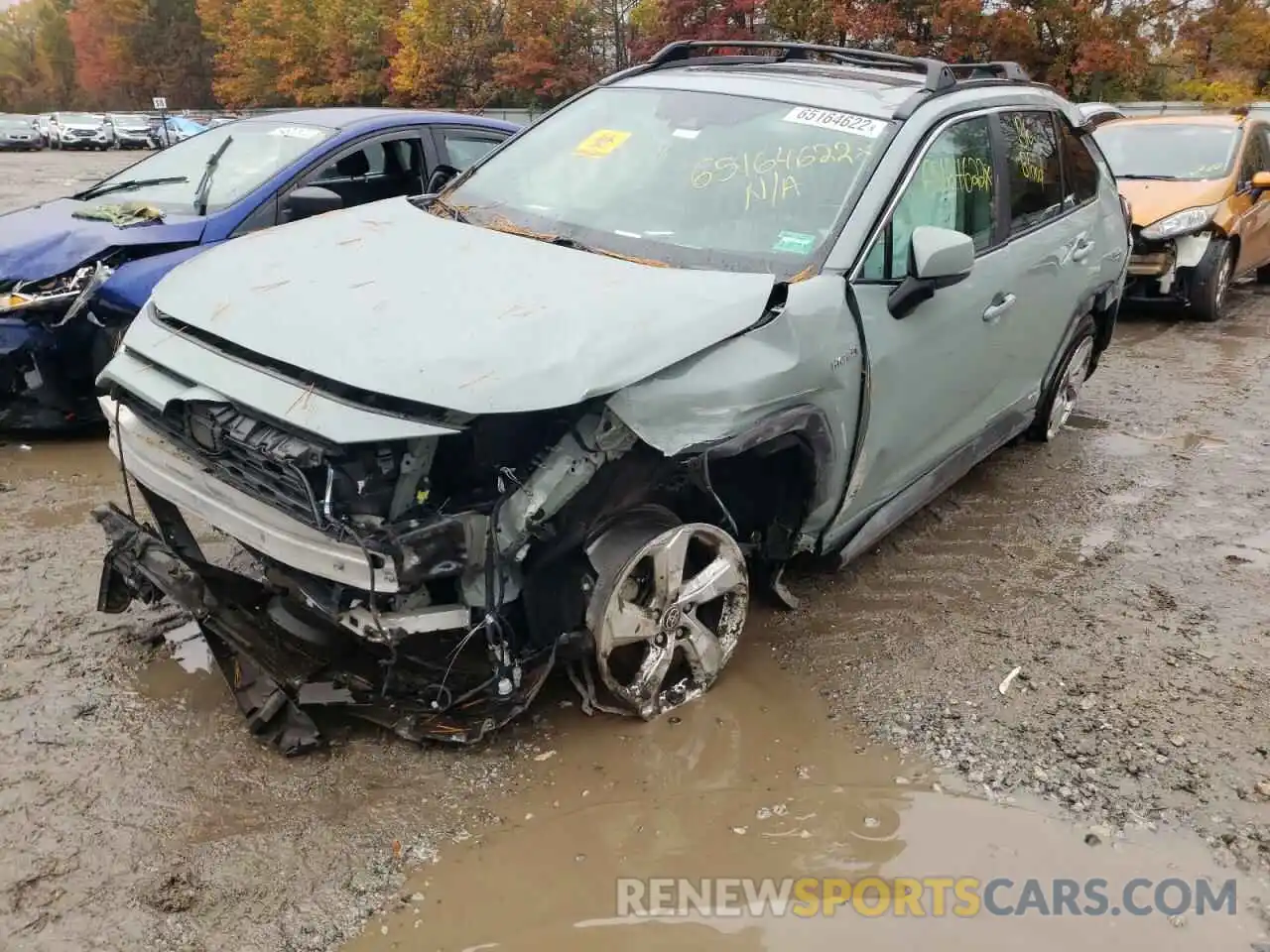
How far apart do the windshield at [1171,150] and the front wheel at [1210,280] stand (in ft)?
2.55

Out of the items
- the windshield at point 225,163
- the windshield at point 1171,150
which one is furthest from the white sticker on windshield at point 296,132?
the windshield at point 1171,150

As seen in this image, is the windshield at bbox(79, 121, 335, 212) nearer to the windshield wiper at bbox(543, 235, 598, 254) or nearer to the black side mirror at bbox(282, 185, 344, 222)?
the black side mirror at bbox(282, 185, 344, 222)

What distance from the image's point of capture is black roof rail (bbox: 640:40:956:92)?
12.6ft

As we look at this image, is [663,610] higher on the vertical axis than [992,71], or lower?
lower

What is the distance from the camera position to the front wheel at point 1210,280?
8523 millimetres

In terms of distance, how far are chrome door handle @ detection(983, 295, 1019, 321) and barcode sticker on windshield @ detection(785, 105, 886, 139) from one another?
0.87 m

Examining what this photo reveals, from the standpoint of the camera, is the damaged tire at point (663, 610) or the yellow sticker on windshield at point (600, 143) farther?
the yellow sticker on windshield at point (600, 143)

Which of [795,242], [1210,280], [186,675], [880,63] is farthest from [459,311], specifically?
[1210,280]

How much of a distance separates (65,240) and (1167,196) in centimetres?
860

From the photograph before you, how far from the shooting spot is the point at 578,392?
245 centimetres

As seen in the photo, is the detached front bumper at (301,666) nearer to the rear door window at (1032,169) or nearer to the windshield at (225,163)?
the rear door window at (1032,169)

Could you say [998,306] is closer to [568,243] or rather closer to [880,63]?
[880,63]

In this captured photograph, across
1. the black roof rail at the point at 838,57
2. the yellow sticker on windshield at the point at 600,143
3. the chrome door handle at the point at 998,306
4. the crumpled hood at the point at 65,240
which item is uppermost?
the black roof rail at the point at 838,57

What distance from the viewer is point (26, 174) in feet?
81.7
